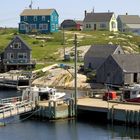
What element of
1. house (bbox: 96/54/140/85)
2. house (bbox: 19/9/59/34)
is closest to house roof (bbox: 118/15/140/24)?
house (bbox: 19/9/59/34)

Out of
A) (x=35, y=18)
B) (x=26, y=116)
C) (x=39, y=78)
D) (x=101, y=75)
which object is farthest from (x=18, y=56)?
(x=26, y=116)

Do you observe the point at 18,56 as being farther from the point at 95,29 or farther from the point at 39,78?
the point at 95,29

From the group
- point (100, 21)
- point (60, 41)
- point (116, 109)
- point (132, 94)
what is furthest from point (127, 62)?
point (100, 21)

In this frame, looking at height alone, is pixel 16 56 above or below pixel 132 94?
above

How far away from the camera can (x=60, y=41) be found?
116 meters

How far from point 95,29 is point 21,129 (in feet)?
299

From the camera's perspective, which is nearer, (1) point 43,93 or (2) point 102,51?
(1) point 43,93

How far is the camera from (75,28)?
14275 centimetres

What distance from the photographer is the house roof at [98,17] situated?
139 metres

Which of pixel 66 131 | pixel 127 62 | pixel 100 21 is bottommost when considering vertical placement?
pixel 66 131

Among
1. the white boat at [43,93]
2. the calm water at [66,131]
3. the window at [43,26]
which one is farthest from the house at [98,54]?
the window at [43,26]

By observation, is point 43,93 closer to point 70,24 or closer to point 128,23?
point 70,24

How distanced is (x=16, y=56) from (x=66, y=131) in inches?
1924

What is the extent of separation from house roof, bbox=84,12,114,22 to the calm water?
284ft
